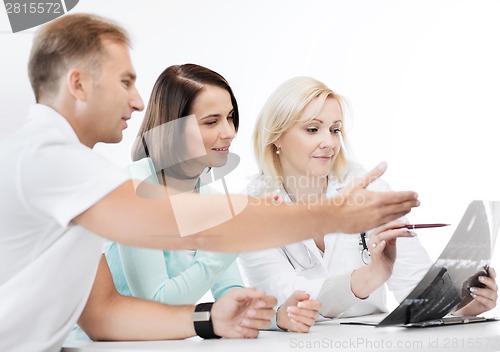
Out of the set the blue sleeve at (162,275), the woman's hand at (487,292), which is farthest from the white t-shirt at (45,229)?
the woman's hand at (487,292)

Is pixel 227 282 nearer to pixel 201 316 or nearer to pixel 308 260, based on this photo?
pixel 308 260

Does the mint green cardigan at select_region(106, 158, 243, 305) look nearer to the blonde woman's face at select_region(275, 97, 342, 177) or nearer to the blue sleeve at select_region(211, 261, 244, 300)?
the blue sleeve at select_region(211, 261, 244, 300)

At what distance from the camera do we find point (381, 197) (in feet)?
3.39

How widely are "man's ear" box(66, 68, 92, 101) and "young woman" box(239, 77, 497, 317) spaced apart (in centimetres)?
62

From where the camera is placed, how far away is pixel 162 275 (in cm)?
145

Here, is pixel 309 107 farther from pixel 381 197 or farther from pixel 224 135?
pixel 381 197

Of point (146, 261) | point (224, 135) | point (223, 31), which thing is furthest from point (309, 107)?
point (223, 31)

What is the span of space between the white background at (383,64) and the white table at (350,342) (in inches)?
55.5

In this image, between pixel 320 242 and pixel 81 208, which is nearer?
pixel 81 208

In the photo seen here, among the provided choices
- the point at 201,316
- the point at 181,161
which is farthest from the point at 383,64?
the point at 201,316

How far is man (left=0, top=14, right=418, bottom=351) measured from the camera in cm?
98

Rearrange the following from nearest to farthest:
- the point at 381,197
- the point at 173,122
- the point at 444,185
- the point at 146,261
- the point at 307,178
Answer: the point at 381,197 < the point at 146,261 < the point at 173,122 < the point at 307,178 < the point at 444,185

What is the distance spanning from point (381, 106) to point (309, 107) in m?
1.17

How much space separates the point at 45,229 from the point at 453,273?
2.33ft
